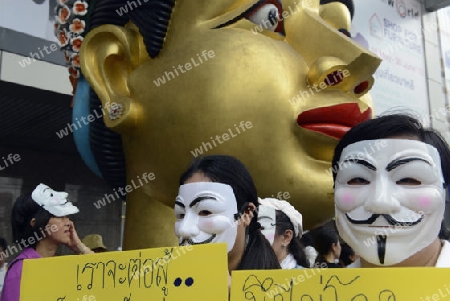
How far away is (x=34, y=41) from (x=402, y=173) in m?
2.86

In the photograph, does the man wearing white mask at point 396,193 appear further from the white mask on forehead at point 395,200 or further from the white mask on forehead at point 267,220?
the white mask on forehead at point 267,220

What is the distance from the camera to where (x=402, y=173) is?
112cm

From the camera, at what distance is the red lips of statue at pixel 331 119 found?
183 cm

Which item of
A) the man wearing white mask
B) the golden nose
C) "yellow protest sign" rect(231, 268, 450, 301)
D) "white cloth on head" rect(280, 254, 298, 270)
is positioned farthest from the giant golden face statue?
"yellow protest sign" rect(231, 268, 450, 301)

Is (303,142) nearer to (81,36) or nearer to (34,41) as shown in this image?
(81,36)

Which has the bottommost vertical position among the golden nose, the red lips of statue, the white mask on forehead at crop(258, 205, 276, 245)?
the white mask on forehead at crop(258, 205, 276, 245)

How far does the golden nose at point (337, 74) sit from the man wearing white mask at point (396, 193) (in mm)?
705

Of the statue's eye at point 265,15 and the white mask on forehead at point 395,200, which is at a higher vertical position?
the statue's eye at point 265,15

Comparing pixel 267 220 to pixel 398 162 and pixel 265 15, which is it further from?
pixel 398 162

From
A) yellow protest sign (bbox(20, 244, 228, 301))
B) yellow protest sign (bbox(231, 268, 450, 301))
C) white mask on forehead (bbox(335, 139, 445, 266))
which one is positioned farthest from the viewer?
white mask on forehead (bbox(335, 139, 445, 266))

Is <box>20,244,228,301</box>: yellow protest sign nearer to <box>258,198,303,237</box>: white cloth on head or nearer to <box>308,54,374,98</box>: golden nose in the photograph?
<box>258,198,303,237</box>: white cloth on head

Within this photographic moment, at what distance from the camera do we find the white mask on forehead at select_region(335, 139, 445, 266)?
1111 mm

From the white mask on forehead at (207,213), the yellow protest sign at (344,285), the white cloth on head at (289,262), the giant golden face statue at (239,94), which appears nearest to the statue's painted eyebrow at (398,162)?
the yellow protest sign at (344,285)

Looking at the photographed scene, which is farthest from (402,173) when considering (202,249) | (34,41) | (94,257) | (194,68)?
(34,41)
